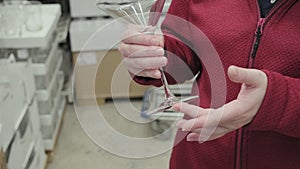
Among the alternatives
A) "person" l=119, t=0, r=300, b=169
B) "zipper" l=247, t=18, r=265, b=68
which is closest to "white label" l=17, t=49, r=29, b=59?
"person" l=119, t=0, r=300, b=169

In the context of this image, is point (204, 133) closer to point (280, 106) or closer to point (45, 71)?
point (280, 106)

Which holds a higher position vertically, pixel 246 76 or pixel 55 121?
pixel 246 76

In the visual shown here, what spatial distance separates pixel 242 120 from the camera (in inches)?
19.9

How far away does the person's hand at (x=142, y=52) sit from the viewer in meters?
0.60

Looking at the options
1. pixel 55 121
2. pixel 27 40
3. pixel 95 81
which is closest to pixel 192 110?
pixel 95 81

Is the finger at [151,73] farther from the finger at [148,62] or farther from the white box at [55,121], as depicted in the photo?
the white box at [55,121]

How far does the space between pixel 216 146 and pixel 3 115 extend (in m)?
0.84

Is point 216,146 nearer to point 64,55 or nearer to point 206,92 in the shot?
point 206,92

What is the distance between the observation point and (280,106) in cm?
53

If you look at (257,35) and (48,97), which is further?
(48,97)

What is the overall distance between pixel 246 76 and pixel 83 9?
1.79m

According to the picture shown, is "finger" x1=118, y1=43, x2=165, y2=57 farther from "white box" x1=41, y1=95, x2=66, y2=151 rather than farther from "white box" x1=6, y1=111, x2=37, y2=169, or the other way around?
"white box" x1=41, y1=95, x2=66, y2=151

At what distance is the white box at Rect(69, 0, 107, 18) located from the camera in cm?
212

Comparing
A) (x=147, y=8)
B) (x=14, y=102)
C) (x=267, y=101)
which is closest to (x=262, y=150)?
(x=267, y=101)
